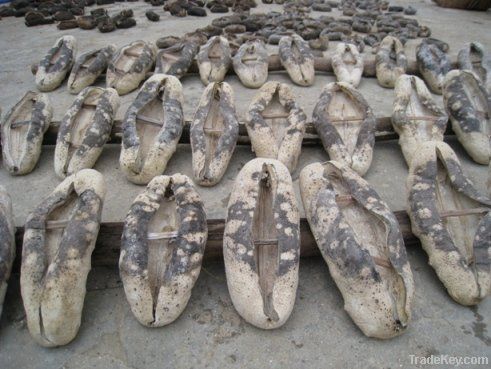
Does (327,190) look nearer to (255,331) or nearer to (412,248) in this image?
(412,248)

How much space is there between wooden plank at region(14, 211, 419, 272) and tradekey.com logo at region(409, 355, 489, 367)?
2.06 feet

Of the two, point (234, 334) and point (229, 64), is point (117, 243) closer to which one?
point (234, 334)

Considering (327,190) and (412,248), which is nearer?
(327,190)

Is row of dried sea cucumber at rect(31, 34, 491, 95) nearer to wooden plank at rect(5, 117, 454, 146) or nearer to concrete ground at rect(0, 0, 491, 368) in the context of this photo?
wooden plank at rect(5, 117, 454, 146)

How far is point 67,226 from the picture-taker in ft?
5.76

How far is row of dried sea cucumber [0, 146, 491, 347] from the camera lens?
164 centimetres

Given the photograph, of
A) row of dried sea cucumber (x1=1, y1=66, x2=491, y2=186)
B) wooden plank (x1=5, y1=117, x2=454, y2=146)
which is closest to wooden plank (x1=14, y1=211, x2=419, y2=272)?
row of dried sea cucumber (x1=1, y1=66, x2=491, y2=186)

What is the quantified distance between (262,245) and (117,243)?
2.34 feet

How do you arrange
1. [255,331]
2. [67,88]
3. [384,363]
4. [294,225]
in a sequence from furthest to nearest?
[67,88]
[294,225]
[255,331]
[384,363]

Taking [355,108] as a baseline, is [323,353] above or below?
below

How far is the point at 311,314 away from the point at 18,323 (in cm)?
133

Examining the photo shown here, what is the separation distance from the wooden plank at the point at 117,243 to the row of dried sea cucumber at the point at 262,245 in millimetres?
85

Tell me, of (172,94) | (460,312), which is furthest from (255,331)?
(172,94)

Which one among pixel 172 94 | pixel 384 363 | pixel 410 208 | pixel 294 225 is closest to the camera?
pixel 384 363
